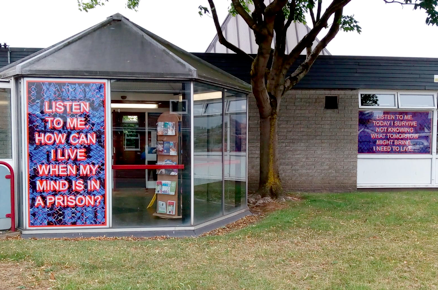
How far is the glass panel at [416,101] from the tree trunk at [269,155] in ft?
14.0

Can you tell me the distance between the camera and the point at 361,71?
11.1 meters

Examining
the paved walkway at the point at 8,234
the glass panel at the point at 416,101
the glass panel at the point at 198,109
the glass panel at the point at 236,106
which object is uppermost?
the glass panel at the point at 416,101

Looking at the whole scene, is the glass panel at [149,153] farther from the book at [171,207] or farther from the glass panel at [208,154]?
the glass panel at [208,154]

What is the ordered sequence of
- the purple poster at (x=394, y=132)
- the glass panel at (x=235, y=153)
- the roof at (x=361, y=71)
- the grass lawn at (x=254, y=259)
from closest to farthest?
the grass lawn at (x=254, y=259) < the glass panel at (x=235, y=153) < the roof at (x=361, y=71) < the purple poster at (x=394, y=132)

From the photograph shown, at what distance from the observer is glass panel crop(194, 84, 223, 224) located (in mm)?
7082

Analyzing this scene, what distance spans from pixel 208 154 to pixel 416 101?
7.07 meters

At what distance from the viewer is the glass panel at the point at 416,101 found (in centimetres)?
1135

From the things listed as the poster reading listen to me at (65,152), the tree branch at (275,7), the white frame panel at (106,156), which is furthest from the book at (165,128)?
the tree branch at (275,7)

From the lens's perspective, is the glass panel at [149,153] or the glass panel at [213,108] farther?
the glass panel at [213,108]

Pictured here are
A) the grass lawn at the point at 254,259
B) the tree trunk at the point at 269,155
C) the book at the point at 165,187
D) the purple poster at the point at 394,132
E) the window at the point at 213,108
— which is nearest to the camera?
the grass lawn at the point at 254,259

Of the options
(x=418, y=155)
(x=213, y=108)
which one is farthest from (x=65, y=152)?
(x=418, y=155)

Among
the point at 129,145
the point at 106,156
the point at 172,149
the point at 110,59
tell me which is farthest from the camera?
the point at 172,149

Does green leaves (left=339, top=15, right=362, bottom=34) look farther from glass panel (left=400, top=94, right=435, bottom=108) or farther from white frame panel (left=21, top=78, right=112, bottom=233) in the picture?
white frame panel (left=21, top=78, right=112, bottom=233)

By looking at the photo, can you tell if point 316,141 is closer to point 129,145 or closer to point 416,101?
point 416,101
